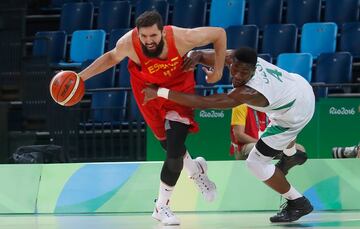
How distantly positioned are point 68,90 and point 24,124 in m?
5.38

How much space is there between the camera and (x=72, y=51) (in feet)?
43.6

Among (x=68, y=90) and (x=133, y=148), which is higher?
(x=68, y=90)

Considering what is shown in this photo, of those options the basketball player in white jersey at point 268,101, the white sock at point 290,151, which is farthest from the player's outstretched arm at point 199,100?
the white sock at point 290,151

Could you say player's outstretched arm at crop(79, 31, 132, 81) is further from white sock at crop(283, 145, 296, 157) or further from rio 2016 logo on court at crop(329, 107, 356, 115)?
rio 2016 logo on court at crop(329, 107, 356, 115)

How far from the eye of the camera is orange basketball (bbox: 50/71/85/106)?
6305 mm

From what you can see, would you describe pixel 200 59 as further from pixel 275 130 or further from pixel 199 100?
pixel 275 130

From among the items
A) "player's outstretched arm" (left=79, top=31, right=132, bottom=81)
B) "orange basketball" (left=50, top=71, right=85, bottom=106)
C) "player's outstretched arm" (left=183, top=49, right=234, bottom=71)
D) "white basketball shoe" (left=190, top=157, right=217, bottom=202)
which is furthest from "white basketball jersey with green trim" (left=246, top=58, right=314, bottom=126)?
"orange basketball" (left=50, top=71, right=85, bottom=106)

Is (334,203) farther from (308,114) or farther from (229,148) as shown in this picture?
(229,148)

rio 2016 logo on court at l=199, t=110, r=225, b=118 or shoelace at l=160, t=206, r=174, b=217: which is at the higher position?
rio 2016 logo on court at l=199, t=110, r=225, b=118

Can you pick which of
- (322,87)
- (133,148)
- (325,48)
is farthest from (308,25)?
(133,148)

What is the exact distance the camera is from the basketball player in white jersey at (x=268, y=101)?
6.00 metres

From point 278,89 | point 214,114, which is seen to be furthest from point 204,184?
point 214,114

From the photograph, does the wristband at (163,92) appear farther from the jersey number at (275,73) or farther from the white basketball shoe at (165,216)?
the white basketball shoe at (165,216)

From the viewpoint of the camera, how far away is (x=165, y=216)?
635 cm
